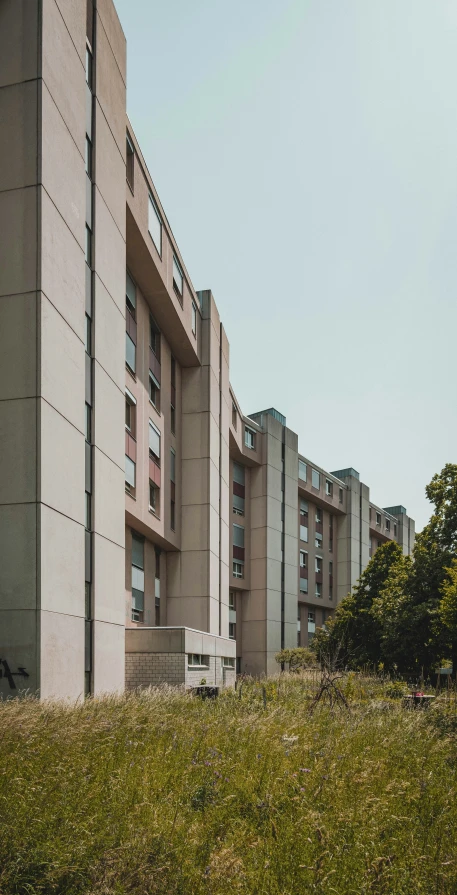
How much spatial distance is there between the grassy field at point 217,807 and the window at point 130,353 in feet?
52.7

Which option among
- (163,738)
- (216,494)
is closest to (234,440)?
(216,494)

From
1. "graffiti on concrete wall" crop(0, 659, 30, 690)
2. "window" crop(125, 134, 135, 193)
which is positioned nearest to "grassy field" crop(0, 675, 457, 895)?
"graffiti on concrete wall" crop(0, 659, 30, 690)

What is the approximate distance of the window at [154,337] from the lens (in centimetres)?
2902

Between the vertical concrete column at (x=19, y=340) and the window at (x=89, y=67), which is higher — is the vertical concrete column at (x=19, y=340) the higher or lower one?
the lower one

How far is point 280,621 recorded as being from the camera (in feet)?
160

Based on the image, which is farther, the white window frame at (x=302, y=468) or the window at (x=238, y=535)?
the white window frame at (x=302, y=468)

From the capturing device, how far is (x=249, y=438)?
1869 inches

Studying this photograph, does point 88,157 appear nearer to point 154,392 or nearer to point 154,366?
point 154,366

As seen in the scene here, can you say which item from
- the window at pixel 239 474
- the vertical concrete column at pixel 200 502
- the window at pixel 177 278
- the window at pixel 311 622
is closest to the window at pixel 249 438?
the window at pixel 239 474

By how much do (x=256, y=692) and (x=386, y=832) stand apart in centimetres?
1104

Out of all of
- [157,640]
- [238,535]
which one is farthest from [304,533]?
[157,640]

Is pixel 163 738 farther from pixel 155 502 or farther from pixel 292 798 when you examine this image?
pixel 155 502

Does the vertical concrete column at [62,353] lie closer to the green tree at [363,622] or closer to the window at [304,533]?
the green tree at [363,622]

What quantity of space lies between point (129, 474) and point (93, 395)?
680 centimetres
